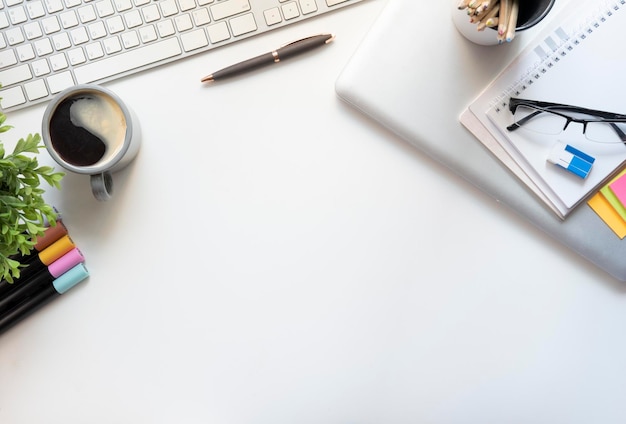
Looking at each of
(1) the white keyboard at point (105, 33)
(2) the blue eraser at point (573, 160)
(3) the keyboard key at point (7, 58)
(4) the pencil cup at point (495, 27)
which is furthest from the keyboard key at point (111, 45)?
(2) the blue eraser at point (573, 160)

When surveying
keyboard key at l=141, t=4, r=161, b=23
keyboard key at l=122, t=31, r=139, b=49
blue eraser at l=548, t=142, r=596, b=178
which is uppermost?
keyboard key at l=141, t=4, r=161, b=23

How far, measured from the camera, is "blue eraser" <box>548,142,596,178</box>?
646 mm

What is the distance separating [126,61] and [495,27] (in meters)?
0.43

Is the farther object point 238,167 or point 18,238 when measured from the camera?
point 238,167

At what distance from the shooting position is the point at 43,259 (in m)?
0.67

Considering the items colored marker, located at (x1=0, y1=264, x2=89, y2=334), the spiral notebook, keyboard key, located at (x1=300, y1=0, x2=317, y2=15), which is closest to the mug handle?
colored marker, located at (x1=0, y1=264, x2=89, y2=334)

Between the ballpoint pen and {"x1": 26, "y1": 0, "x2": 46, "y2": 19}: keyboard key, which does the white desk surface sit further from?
{"x1": 26, "y1": 0, "x2": 46, "y2": 19}: keyboard key

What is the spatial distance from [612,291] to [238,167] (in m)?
0.50

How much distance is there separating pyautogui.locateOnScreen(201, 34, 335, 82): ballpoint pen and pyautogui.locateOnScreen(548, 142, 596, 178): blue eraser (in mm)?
309

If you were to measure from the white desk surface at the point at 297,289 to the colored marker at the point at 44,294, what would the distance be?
0.02 m

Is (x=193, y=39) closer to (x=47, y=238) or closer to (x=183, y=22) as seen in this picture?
(x=183, y=22)

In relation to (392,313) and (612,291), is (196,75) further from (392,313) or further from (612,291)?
(612,291)

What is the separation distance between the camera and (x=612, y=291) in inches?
27.6

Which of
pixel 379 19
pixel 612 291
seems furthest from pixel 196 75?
pixel 612 291
